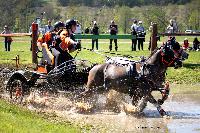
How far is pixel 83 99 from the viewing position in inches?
520

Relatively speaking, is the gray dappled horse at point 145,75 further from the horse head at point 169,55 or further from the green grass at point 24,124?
the green grass at point 24,124

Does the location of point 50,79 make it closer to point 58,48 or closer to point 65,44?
point 58,48

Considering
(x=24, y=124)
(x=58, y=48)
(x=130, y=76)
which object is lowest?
(x=24, y=124)

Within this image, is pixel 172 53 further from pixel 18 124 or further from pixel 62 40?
pixel 18 124

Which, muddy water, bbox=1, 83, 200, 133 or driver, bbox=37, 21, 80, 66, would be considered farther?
driver, bbox=37, 21, 80, 66

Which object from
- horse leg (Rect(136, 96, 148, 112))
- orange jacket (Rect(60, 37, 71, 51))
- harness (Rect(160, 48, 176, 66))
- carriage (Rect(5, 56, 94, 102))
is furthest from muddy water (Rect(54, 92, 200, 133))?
orange jacket (Rect(60, 37, 71, 51))

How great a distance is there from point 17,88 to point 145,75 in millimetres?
3596

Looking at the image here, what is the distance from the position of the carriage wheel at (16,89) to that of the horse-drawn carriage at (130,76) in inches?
36.5

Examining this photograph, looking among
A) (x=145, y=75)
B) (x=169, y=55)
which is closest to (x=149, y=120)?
(x=145, y=75)

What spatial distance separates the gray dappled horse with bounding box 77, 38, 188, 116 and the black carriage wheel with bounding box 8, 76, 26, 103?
2397mm

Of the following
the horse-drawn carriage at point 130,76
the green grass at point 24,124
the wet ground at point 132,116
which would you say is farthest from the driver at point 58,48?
the green grass at point 24,124

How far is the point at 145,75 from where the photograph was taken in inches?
492

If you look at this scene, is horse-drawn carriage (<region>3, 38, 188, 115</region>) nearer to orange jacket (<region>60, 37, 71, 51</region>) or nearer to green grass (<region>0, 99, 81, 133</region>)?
orange jacket (<region>60, 37, 71, 51</region>)

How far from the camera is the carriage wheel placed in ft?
46.1
